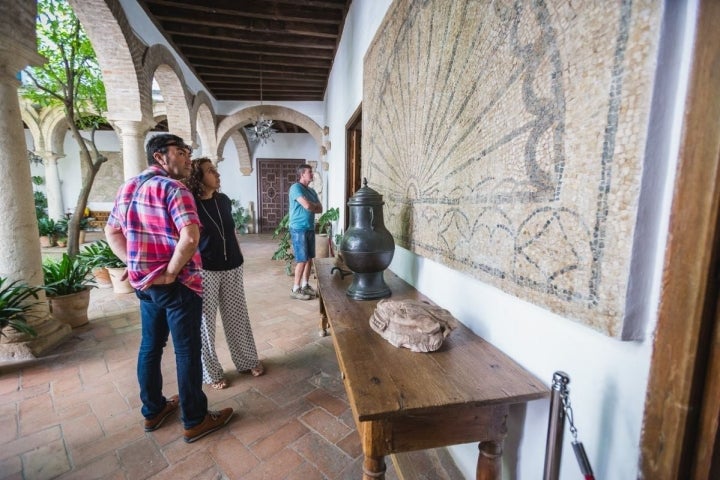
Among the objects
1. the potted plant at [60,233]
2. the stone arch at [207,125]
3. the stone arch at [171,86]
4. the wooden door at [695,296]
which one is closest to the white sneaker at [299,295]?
the stone arch at [171,86]

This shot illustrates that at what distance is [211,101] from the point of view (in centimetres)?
775

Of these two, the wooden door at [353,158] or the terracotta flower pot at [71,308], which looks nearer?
the terracotta flower pot at [71,308]

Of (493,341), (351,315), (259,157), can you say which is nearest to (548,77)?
(493,341)


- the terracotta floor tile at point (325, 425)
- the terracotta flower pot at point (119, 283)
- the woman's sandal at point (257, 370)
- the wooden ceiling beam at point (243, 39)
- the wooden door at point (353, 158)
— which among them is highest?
the wooden ceiling beam at point (243, 39)

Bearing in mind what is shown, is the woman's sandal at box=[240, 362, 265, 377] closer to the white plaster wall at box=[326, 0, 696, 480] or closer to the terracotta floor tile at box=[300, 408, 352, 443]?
the terracotta floor tile at box=[300, 408, 352, 443]

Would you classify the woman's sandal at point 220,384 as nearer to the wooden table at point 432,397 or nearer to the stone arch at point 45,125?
the wooden table at point 432,397

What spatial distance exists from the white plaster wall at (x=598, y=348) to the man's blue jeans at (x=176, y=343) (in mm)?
1366

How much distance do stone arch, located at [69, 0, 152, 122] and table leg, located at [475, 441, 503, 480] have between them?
193 inches

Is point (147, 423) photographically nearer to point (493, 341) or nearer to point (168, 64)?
point (493, 341)

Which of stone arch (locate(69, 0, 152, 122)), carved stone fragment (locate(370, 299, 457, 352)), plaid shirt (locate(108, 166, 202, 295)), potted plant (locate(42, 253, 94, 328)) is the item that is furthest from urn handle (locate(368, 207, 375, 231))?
stone arch (locate(69, 0, 152, 122))

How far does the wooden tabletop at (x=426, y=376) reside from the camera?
84 centimetres

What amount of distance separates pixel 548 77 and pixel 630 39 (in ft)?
0.69

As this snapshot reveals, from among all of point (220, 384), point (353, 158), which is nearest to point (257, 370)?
point (220, 384)

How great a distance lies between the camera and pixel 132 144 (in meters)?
4.34
